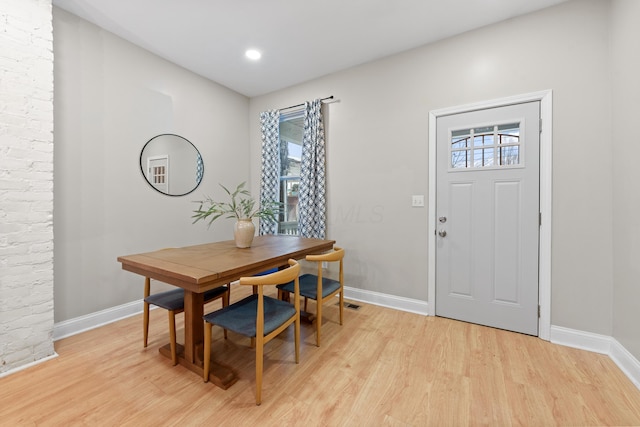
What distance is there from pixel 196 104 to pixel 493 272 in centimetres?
377

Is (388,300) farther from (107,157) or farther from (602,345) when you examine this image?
(107,157)

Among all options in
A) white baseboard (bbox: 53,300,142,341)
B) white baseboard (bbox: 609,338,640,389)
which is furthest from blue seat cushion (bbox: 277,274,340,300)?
white baseboard (bbox: 609,338,640,389)

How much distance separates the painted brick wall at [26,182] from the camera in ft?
5.79

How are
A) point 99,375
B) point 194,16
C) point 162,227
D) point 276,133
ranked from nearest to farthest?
point 99,375 → point 194,16 → point 162,227 → point 276,133

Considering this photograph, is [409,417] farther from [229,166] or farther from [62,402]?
[229,166]

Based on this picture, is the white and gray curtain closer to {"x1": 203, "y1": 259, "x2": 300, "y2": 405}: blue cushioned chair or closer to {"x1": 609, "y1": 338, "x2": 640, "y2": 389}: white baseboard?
{"x1": 203, "y1": 259, "x2": 300, "y2": 405}: blue cushioned chair

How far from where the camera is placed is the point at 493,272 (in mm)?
2410

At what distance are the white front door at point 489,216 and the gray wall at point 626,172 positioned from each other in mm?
454

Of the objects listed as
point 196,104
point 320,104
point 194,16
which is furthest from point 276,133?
point 194,16

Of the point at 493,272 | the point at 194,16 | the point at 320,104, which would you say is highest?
the point at 194,16

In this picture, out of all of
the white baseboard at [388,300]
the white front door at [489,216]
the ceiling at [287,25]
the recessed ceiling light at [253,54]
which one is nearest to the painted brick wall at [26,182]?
the ceiling at [287,25]

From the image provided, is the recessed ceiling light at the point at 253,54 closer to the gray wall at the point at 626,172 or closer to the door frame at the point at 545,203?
the door frame at the point at 545,203

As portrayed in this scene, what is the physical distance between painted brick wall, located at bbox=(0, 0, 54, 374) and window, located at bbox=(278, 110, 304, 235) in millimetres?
2375

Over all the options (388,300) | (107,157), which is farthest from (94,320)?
(388,300)
